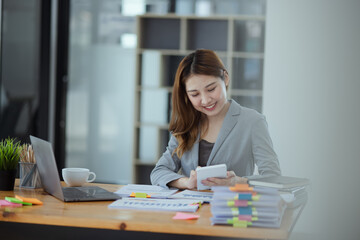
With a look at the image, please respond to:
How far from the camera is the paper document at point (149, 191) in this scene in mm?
1986

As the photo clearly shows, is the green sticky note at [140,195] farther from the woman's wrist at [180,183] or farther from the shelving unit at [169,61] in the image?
the shelving unit at [169,61]

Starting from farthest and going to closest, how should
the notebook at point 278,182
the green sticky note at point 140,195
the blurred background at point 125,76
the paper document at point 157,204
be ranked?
1. the blurred background at point 125,76
2. the green sticky note at point 140,195
3. the notebook at point 278,182
4. the paper document at point 157,204

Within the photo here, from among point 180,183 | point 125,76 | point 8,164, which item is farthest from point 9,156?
point 125,76

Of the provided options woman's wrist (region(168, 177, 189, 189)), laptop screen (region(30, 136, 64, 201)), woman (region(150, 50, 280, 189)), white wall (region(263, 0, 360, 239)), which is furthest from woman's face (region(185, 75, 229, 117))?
white wall (region(263, 0, 360, 239))

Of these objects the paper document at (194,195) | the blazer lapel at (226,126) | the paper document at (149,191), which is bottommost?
the paper document at (149,191)

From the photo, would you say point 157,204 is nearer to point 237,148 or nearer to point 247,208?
point 247,208

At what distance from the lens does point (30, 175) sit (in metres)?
2.16

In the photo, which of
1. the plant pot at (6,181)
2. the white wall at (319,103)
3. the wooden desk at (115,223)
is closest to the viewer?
the wooden desk at (115,223)

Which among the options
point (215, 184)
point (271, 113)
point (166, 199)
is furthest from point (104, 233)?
point (271, 113)

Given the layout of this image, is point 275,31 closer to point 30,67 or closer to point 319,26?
point 319,26

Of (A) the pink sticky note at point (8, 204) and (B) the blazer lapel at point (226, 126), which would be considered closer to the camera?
(A) the pink sticky note at point (8, 204)

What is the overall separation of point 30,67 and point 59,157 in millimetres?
1014

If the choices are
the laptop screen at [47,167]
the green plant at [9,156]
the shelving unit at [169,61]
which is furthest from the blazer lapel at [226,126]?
the shelving unit at [169,61]

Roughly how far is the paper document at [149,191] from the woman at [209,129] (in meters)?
0.11
